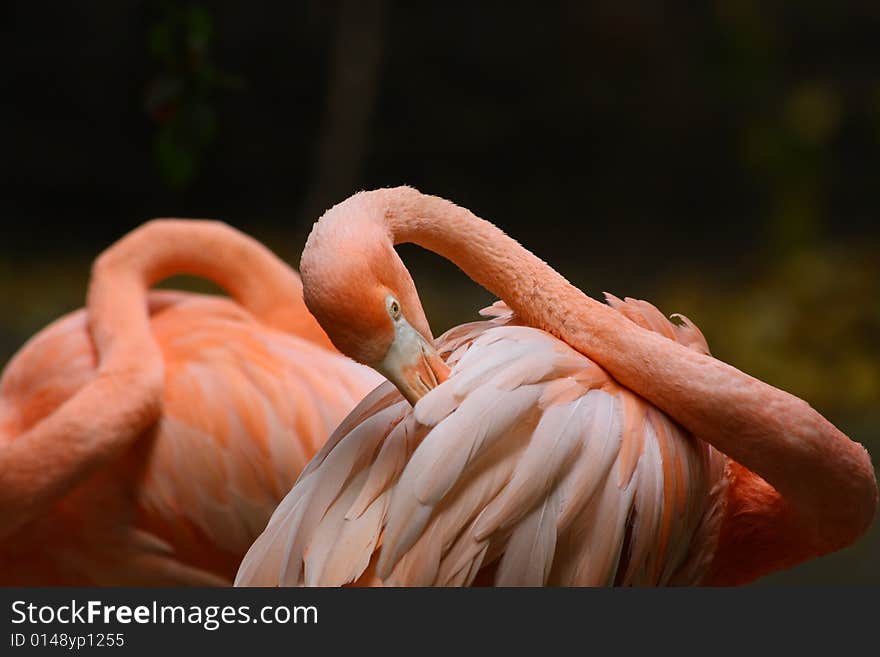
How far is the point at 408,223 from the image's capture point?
182 cm

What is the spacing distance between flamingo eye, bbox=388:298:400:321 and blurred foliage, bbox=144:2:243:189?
1032 mm

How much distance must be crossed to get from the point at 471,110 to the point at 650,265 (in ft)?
5.53

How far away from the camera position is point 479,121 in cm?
716

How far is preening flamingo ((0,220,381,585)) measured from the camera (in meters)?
2.57

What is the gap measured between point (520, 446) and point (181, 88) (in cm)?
127

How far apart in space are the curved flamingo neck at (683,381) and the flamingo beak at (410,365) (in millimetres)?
205

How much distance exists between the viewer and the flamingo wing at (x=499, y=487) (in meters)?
1.61

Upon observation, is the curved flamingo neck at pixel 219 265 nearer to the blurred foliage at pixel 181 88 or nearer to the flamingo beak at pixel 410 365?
the blurred foliage at pixel 181 88

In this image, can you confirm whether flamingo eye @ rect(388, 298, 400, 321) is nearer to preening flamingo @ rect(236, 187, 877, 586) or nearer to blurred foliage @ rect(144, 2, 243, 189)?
preening flamingo @ rect(236, 187, 877, 586)

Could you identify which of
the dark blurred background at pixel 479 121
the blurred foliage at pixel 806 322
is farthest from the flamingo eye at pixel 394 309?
the dark blurred background at pixel 479 121

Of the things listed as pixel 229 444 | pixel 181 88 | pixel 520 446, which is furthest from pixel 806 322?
pixel 520 446

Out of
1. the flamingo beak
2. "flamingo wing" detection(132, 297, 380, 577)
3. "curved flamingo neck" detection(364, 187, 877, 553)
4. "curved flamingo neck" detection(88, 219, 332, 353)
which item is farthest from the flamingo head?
"curved flamingo neck" detection(88, 219, 332, 353)

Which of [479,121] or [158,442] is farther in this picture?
[479,121]

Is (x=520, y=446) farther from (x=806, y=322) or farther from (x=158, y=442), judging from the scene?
(x=806, y=322)
